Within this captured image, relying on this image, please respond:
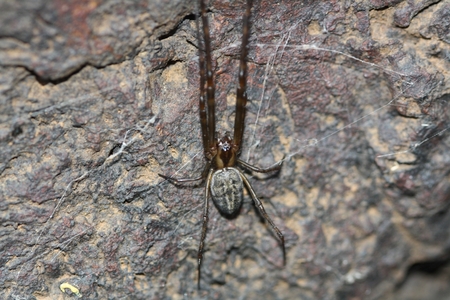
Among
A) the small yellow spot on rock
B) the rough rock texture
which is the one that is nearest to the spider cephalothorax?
the rough rock texture

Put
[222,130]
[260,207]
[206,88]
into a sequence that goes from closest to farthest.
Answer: [206,88]
[222,130]
[260,207]

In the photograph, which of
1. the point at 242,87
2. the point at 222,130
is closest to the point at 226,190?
the point at 222,130

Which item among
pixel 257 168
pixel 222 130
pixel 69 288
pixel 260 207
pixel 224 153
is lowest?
pixel 260 207

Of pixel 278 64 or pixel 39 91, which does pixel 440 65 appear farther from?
pixel 39 91

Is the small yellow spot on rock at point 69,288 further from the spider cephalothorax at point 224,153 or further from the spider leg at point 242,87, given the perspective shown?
the spider leg at point 242,87

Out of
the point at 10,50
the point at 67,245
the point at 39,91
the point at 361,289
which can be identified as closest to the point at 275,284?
the point at 361,289

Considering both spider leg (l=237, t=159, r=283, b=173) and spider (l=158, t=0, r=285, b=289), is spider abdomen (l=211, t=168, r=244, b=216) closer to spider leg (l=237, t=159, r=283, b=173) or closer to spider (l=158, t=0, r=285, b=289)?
spider (l=158, t=0, r=285, b=289)

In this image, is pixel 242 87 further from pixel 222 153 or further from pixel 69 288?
pixel 69 288
